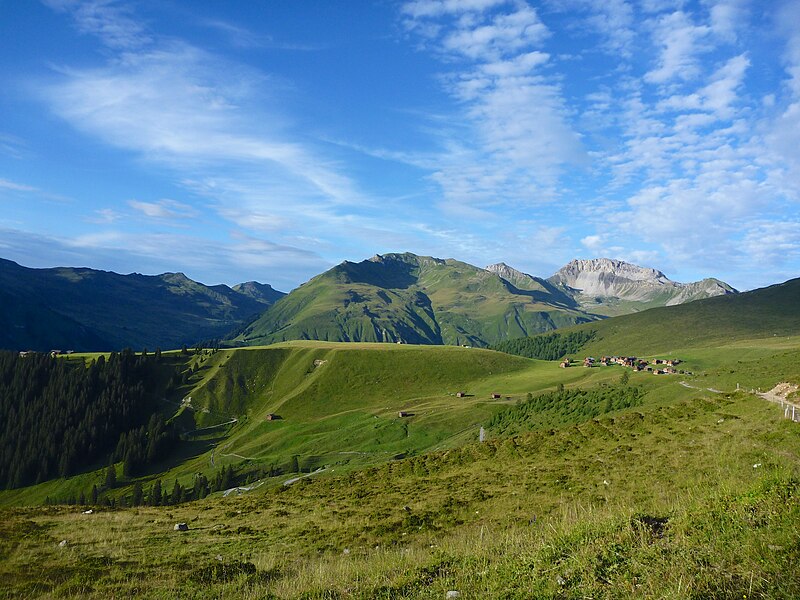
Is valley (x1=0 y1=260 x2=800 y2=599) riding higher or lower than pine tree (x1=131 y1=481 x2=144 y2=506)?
higher

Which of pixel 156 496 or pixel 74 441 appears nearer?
pixel 156 496

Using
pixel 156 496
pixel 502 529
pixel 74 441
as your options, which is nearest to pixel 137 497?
pixel 156 496

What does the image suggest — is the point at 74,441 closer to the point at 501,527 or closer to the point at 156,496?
the point at 156,496

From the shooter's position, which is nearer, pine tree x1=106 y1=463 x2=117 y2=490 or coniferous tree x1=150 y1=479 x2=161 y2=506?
coniferous tree x1=150 y1=479 x2=161 y2=506

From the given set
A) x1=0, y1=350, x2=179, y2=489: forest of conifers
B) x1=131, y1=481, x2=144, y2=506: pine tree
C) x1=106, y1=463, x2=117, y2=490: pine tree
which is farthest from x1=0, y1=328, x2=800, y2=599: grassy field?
x1=0, y1=350, x2=179, y2=489: forest of conifers

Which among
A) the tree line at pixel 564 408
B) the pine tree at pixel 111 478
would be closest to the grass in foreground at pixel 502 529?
the tree line at pixel 564 408

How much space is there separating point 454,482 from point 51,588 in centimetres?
2599

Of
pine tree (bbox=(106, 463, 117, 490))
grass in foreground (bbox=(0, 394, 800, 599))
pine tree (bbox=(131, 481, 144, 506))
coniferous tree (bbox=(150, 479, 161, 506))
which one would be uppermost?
grass in foreground (bbox=(0, 394, 800, 599))

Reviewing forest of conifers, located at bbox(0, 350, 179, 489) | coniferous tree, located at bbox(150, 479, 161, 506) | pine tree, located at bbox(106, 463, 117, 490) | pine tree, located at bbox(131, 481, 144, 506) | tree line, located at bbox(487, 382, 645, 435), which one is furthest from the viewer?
forest of conifers, located at bbox(0, 350, 179, 489)

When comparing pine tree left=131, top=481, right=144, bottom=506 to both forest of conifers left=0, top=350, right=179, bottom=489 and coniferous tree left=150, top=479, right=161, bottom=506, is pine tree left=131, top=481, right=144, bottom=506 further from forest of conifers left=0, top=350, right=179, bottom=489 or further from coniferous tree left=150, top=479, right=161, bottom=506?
forest of conifers left=0, top=350, right=179, bottom=489

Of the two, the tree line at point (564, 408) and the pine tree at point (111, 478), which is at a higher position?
the tree line at point (564, 408)

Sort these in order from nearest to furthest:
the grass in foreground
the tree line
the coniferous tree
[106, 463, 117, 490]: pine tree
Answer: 1. the grass in foreground
2. the tree line
3. the coniferous tree
4. [106, 463, 117, 490]: pine tree

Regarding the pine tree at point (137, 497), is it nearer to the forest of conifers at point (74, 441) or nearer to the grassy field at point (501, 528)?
the forest of conifers at point (74, 441)

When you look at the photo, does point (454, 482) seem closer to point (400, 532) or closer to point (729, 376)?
point (400, 532)
